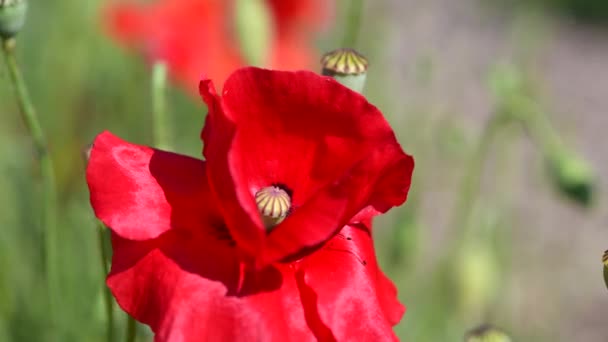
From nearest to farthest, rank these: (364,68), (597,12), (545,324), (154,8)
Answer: (364,68) → (154,8) → (545,324) → (597,12)

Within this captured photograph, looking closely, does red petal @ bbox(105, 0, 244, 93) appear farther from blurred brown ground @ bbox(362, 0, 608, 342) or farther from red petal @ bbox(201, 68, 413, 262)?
red petal @ bbox(201, 68, 413, 262)

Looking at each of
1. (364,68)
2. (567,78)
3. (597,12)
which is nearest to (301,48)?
(364,68)

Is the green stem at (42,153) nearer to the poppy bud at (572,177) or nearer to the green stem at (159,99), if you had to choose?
the green stem at (159,99)

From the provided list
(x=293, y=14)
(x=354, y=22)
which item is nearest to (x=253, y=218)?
(x=354, y=22)

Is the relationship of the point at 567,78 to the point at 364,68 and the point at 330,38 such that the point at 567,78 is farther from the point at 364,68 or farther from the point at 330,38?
the point at 364,68

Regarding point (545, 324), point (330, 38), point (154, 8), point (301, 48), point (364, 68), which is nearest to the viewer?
point (364, 68)

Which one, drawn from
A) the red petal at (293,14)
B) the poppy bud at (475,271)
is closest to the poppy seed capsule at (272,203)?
the poppy bud at (475,271)

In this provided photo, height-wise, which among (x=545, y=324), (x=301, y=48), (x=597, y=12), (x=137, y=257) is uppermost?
(x=137, y=257)

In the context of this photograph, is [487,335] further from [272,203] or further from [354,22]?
[354,22]
